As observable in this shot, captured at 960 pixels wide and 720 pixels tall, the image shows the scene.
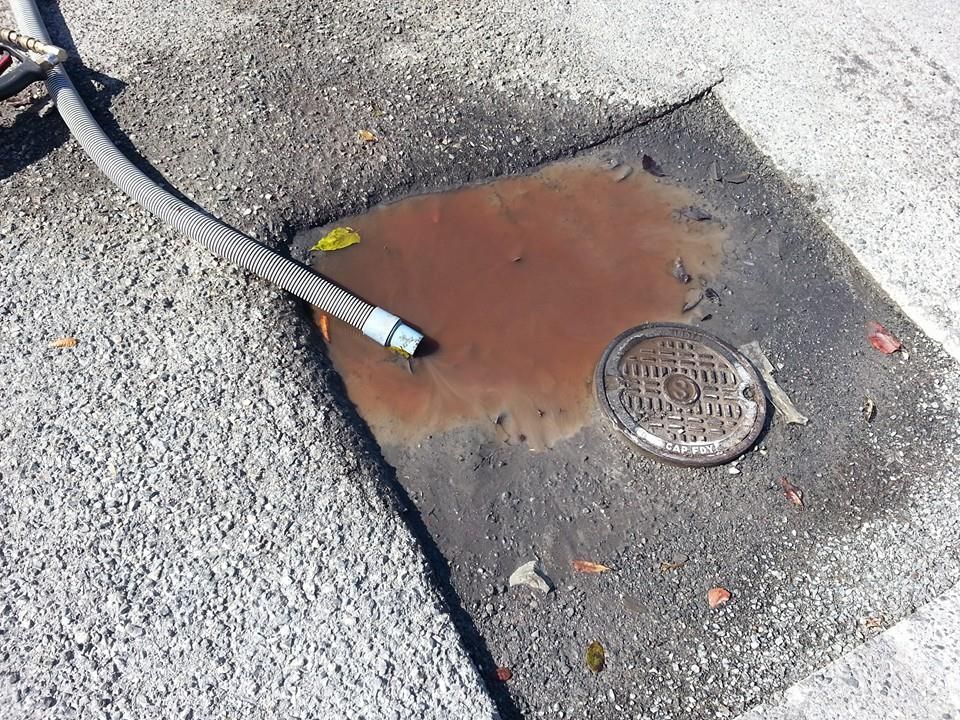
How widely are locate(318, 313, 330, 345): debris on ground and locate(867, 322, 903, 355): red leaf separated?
249 cm

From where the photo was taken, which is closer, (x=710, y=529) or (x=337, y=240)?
(x=710, y=529)

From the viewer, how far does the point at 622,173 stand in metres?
4.14

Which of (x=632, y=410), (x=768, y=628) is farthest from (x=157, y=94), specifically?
(x=768, y=628)

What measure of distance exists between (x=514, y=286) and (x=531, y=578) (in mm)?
1394

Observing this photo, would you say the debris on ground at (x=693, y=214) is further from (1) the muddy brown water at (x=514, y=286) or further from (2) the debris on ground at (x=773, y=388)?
(2) the debris on ground at (x=773, y=388)

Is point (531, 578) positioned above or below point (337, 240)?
below

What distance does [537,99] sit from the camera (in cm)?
425

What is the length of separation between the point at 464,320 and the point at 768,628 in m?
1.72

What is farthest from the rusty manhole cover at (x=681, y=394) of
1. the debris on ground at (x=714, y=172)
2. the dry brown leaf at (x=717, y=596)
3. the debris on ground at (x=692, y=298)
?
the debris on ground at (x=714, y=172)

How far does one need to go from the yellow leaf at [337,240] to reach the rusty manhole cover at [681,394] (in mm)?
1267

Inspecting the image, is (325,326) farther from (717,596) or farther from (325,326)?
(717,596)

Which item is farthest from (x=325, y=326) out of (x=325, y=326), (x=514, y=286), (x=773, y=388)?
(x=773, y=388)

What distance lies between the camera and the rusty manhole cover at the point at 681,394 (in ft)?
10.6

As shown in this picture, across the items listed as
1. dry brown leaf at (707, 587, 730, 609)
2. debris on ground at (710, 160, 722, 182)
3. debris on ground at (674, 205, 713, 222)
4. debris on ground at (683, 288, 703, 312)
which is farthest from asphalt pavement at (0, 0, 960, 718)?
debris on ground at (683, 288, 703, 312)
